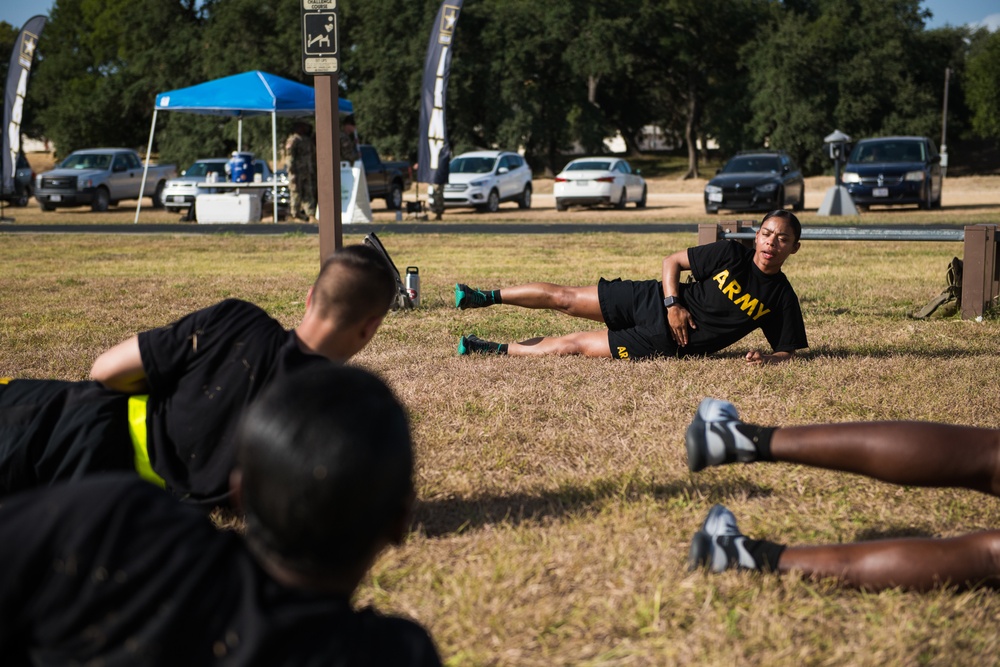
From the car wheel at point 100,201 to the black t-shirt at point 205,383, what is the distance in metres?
28.1

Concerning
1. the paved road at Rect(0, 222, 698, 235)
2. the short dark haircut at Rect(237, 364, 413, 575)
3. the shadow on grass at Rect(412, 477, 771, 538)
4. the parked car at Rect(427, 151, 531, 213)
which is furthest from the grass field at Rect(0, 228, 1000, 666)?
the parked car at Rect(427, 151, 531, 213)

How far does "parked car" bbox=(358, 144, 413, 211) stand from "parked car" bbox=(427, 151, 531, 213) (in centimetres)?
149

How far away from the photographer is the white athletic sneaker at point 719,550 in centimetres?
311

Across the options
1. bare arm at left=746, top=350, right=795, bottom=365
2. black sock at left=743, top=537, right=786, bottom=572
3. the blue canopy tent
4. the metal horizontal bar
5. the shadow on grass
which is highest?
the blue canopy tent

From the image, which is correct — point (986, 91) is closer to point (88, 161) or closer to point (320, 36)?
point (88, 161)

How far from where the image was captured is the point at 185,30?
56531mm

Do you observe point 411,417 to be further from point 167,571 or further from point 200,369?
point 167,571

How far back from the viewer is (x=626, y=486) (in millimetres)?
4012

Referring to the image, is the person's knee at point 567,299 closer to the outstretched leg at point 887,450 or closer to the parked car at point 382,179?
the outstretched leg at point 887,450

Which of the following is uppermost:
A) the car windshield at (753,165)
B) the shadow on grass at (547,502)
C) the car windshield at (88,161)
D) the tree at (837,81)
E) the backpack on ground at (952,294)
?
the tree at (837,81)

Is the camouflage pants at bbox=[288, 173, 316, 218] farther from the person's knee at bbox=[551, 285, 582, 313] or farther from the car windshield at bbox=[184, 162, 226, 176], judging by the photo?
the person's knee at bbox=[551, 285, 582, 313]

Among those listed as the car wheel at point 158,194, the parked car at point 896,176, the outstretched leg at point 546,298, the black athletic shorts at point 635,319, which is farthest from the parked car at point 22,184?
the black athletic shorts at point 635,319

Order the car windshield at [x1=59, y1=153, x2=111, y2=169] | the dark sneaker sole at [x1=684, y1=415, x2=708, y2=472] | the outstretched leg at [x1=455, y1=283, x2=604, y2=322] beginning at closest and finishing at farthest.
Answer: the dark sneaker sole at [x1=684, y1=415, x2=708, y2=472]
the outstretched leg at [x1=455, y1=283, x2=604, y2=322]
the car windshield at [x1=59, y1=153, x2=111, y2=169]

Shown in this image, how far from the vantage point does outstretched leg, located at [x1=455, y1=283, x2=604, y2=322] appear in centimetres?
688
